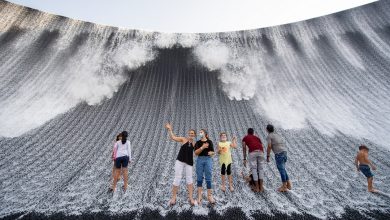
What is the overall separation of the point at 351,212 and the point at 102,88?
13.4 metres

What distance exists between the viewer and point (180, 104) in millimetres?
14875

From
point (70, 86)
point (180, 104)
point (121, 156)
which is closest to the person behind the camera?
point (121, 156)

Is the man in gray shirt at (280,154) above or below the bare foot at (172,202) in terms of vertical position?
above

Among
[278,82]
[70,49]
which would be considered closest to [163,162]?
[278,82]

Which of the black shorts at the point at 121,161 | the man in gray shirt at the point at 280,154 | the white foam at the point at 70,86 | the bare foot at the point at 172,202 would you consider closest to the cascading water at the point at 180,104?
the white foam at the point at 70,86

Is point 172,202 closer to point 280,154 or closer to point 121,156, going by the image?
point 121,156

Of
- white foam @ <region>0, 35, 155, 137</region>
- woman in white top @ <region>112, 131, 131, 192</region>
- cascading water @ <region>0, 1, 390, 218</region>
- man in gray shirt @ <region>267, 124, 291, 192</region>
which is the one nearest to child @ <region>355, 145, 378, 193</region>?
cascading water @ <region>0, 1, 390, 218</region>

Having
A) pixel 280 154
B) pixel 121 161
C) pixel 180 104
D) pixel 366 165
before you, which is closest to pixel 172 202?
pixel 121 161

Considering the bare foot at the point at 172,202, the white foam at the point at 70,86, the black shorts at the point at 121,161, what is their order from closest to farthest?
the bare foot at the point at 172,202 → the black shorts at the point at 121,161 → the white foam at the point at 70,86

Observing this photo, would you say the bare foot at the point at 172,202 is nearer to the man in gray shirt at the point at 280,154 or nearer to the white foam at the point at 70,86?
the man in gray shirt at the point at 280,154

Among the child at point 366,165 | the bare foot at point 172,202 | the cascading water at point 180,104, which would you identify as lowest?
the bare foot at point 172,202

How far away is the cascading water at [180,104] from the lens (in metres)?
6.52

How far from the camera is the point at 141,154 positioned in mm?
9977

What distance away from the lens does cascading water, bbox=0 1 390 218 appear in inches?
257
